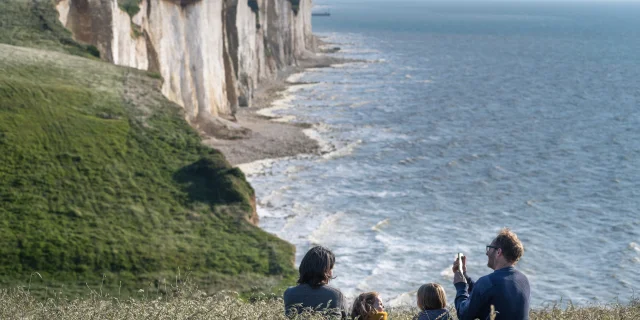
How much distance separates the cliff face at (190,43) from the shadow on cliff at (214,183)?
959 centimetres

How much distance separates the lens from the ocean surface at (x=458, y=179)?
96.8ft

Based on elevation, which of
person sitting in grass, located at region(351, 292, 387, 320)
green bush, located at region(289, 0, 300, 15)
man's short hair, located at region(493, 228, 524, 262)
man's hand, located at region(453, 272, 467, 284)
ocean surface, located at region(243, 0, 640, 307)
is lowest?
ocean surface, located at region(243, 0, 640, 307)

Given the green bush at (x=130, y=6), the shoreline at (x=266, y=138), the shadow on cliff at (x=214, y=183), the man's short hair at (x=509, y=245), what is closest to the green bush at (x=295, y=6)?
the shoreline at (x=266, y=138)

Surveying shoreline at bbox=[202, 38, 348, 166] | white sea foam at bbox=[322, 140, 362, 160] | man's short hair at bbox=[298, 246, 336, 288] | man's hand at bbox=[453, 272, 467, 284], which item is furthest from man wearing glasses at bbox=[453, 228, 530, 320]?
white sea foam at bbox=[322, 140, 362, 160]

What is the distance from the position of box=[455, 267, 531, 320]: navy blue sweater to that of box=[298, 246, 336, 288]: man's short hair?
1.57 metres

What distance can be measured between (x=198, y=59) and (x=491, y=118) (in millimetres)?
27464

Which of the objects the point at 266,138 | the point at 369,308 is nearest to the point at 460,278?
the point at 369,308

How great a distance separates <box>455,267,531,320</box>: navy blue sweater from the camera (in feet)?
26.8

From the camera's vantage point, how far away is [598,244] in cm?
3284

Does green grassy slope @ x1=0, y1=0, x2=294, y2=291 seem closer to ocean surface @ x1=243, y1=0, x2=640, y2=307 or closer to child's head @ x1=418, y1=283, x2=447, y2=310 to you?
ocean surface @ x1=243, y1=0, x2=640, y2=307

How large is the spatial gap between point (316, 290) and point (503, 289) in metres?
1.99

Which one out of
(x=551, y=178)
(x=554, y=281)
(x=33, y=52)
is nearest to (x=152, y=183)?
(x=33, y=52)

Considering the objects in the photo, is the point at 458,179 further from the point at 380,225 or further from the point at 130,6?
the point at 130,6

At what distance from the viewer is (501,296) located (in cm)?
816
